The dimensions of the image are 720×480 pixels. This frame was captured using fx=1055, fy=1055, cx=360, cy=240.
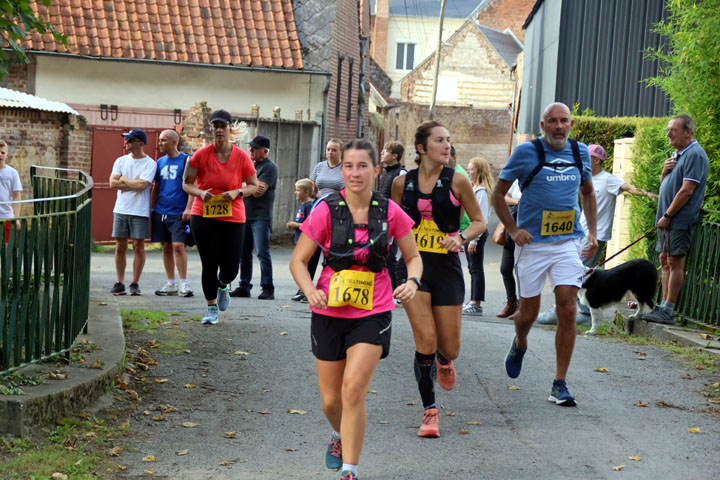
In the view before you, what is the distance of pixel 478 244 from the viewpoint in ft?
41.7

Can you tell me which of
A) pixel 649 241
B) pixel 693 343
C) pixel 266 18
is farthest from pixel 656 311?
pixel 266 18

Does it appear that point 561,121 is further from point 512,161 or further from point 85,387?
point 85,387

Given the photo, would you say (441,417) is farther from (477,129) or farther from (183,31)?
(477,129)

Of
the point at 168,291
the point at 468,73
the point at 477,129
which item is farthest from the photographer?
the point at 468,73

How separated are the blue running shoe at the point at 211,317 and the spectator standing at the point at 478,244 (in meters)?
3.39

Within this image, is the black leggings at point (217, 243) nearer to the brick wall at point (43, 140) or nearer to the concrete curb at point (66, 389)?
the concrete curb at point (66, 389)

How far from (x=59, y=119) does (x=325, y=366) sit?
53.1 ft

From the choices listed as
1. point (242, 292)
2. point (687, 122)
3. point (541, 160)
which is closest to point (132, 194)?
point (242, 292)

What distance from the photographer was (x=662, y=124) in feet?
43.8

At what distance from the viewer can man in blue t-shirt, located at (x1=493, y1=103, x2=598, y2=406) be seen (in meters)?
7.35

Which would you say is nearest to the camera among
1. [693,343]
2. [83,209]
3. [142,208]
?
[83,209]

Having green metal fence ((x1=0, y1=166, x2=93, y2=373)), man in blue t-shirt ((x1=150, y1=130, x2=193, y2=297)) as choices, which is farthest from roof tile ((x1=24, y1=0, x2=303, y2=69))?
green metal fence ((x1=0, y1=166, x2=93, y2=373))

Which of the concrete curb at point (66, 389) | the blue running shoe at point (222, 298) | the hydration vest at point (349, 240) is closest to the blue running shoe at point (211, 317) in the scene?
the blue running shoe at point (222, 298)

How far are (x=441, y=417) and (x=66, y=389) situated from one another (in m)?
2.38
